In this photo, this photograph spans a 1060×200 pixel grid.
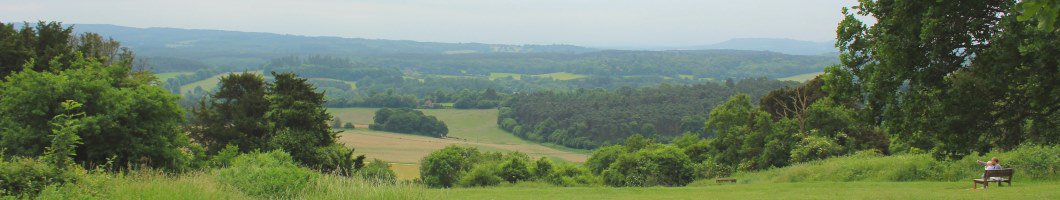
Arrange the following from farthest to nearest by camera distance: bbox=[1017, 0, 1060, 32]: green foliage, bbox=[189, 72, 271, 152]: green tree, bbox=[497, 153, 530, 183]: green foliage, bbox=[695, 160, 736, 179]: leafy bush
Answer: bbox=[497, 153, 530, 183]: green foliage < bbox=[695, 160, 736, 179]: leafy bush < bbox=[189, 72, 271, 152]: green tree < bbox=[1017, 0, 1060, 32]: green foliage

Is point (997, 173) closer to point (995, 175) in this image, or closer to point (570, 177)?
point (995, 175)

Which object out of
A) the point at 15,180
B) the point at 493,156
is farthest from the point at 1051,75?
the point at 493,156

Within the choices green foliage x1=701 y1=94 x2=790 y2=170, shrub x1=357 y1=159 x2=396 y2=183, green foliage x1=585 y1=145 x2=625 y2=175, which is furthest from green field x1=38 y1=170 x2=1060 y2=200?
green foliage x1=585 y1=145 x2=625 y2=175

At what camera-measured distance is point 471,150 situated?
199 ft

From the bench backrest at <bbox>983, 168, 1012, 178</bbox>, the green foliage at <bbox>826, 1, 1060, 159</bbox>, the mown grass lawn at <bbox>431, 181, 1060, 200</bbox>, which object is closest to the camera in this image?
the green foliage at <bbox>826, 1, 1060, 159</bbox>

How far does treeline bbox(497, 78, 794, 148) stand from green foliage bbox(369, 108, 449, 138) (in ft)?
44.5

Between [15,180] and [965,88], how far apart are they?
1494cm

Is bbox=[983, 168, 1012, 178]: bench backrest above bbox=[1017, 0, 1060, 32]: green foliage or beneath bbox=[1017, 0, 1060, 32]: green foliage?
beneath

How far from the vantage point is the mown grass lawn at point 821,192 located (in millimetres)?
17641

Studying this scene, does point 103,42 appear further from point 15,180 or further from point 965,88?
point 965,88

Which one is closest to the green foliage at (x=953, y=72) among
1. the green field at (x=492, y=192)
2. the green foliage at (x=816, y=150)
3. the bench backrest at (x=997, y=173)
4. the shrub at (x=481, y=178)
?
the green field at (x=492, y=192)

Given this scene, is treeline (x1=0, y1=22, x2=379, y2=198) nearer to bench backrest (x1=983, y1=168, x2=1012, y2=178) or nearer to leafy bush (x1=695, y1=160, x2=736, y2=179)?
bench backrest (x1=983, y1=168, x2=1012, y2=178)

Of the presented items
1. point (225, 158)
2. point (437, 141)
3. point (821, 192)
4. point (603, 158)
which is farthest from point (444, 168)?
point (437, 141)

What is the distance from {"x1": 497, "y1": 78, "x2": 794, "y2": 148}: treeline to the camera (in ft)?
379
